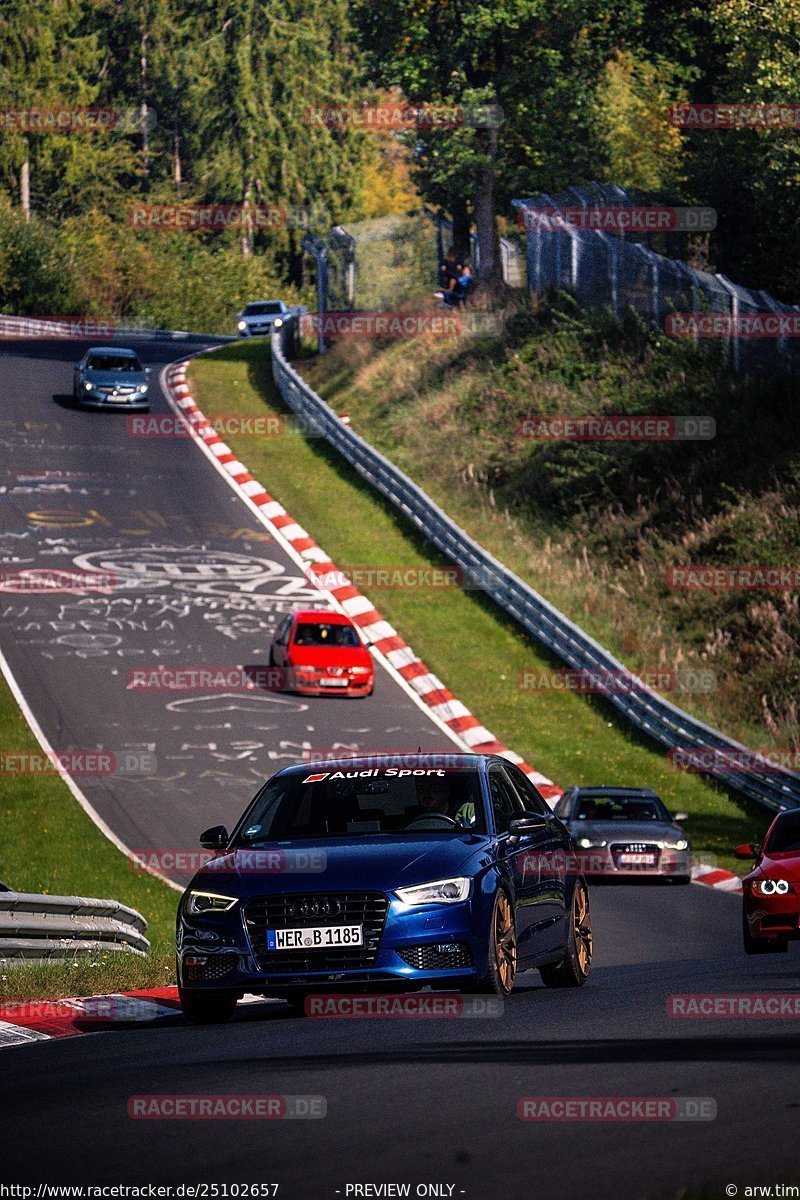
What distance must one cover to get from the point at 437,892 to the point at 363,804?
1.30 metres

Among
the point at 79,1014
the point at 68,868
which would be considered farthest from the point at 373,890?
the point at 68,868

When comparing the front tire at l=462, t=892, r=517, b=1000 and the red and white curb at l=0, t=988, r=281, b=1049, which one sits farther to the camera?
the red and white curb at l=0, t=988, r=281, b=1049

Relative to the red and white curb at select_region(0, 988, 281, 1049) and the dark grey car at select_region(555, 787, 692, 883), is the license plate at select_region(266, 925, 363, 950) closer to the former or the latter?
the red and white curb at select_region(0, 988, 281, 1049)

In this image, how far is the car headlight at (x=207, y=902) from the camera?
34.5 feet

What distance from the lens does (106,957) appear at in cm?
1386

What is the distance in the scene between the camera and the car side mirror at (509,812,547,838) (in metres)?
11.0

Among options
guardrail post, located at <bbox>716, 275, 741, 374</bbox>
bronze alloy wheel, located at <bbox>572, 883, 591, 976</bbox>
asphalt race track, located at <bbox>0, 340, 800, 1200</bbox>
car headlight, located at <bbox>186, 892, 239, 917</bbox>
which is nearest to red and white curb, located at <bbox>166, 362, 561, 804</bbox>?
asphalt race track, located at <bbox>0, 340, 800, 1200</bbox>

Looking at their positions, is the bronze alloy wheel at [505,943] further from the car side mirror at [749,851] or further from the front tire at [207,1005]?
the car side mirror at [749,851]

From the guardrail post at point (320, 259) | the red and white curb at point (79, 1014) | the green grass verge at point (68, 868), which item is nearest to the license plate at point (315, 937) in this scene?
the red and white curb at point (79, 1014)

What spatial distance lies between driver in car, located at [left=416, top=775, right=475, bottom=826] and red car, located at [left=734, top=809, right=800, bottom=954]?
496 centimetres

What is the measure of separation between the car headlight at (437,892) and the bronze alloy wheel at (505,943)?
294mm

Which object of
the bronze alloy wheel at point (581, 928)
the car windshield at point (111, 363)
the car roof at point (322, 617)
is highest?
the bronze alloy wheel at point (581, 928)

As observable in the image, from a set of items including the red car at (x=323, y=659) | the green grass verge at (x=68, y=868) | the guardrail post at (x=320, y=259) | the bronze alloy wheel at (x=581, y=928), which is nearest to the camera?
the bronze alloy wheel at (x=581, y=928)

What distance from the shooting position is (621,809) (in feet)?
77.4
